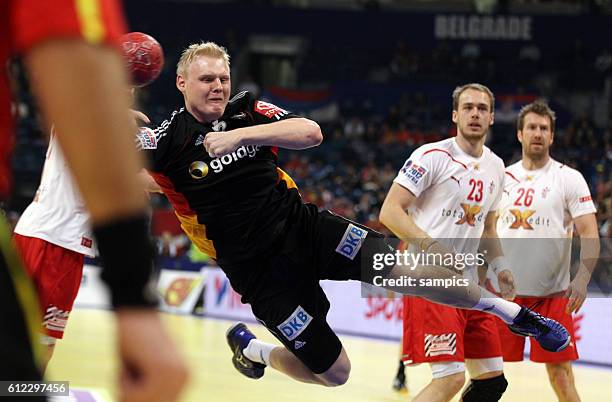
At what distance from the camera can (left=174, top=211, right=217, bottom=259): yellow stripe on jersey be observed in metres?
5.63

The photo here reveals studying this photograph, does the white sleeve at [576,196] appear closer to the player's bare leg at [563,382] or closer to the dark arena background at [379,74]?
the player's bare leg at [563,382]

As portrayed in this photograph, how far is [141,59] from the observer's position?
530 centimetres

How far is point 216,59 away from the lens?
562 centimetres

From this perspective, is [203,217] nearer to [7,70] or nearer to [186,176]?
[186,176]

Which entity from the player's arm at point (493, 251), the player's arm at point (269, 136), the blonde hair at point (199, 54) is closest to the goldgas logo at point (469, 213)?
the player's arm at point (493, 251)

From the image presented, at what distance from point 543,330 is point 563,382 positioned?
1.37 m

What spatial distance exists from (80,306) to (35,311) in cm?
1478

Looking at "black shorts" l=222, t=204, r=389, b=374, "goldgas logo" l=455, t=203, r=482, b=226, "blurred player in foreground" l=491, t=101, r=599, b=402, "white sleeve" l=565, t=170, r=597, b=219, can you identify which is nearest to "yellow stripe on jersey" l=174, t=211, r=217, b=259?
"black shorts" l=222, t=204, r=389, b=374

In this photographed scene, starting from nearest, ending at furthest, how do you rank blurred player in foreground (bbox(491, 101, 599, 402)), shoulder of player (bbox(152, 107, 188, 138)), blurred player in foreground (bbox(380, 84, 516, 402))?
shoulder of player (bbox(152, 107, 188, 138))
blurred player in foreground (bbox(380, 84, 516, 402))
blurred player in foreground (bbox(491, 101, 599, 402))

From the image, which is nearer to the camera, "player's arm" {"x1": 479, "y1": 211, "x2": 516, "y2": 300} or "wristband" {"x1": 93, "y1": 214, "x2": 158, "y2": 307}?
"wristband" {"x1": 93, "y1": 214, "x2": 158, "y2": 307}

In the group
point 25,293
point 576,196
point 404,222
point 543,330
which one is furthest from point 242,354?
point 25,293

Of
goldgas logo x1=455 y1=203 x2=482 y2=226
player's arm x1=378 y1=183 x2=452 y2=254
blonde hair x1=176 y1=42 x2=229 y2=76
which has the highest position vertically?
blonde hair x1=176 y1=42 x2=229 y2=76

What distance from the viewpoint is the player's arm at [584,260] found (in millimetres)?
6691

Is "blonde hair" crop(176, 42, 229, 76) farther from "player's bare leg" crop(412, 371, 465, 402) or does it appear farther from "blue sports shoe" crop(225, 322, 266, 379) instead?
"player's bare leg" crop(412, 371, 465, 402)
